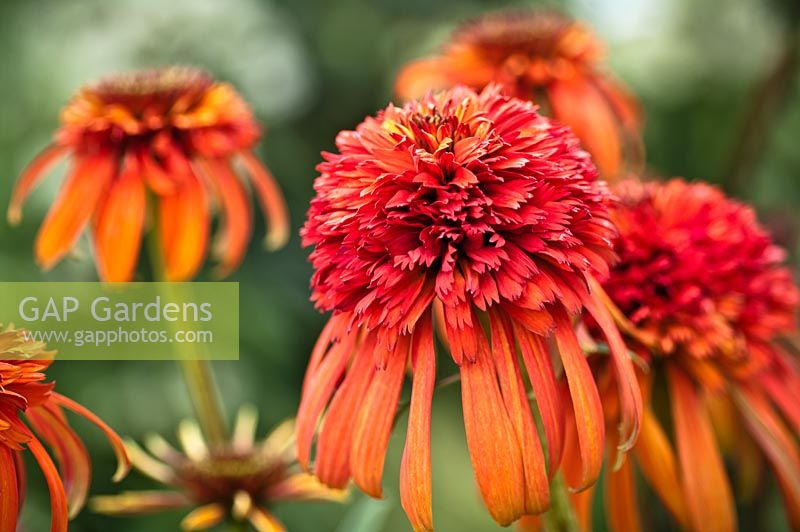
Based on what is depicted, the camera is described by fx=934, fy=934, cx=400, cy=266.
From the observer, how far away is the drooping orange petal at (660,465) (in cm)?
48

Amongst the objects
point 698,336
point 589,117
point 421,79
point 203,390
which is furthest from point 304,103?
point 698,336

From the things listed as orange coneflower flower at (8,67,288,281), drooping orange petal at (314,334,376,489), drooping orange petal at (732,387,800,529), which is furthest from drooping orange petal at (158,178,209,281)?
drooping orange petal at (732,387,800,529)

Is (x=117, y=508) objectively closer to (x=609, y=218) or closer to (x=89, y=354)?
(x=89, y=354)

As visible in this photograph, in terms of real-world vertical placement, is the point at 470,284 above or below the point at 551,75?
below

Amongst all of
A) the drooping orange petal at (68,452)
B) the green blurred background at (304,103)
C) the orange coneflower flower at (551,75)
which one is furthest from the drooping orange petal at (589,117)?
the drooping orange petal at (68,452)

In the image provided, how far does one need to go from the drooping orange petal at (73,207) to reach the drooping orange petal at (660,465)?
363mm

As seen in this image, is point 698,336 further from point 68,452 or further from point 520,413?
point 68,452

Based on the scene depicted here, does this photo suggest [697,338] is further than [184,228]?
No

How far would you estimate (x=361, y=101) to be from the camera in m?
1.32

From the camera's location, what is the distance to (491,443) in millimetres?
364

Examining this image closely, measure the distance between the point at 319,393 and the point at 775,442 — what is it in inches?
10.1

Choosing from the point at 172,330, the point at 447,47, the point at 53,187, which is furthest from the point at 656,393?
the point at 53,187

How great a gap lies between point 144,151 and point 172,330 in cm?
16

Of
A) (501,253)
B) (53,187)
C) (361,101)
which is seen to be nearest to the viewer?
(501,253)
